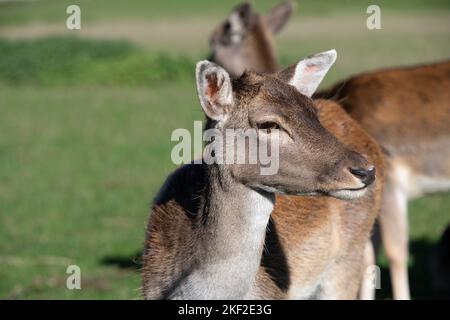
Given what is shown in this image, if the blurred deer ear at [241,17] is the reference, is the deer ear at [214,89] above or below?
below

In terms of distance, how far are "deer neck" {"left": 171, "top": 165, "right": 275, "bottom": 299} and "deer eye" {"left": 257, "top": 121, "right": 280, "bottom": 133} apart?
33cm

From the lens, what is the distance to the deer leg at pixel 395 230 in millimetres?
8516

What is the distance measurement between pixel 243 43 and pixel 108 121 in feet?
32.1

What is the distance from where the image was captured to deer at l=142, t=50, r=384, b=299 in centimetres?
499

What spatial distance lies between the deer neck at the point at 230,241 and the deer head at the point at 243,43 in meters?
5.04

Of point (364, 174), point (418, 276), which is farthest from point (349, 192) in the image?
point (418, 276)

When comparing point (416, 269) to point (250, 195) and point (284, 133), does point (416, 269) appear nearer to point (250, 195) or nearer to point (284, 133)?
point (250, 195)

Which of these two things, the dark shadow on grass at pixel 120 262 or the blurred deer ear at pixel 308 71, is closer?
the blurred deer ear at pixel 308 71

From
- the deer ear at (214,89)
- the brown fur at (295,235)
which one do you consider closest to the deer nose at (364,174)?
the deer ear at (214,89)

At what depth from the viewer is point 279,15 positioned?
11.1 m

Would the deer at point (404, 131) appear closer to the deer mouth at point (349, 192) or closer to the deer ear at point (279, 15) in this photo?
the deer ear at point (279, 15)

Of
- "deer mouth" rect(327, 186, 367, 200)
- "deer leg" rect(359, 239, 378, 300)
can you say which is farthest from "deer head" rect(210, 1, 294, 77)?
"deer mouth" rect(327, 186, 367, 200)

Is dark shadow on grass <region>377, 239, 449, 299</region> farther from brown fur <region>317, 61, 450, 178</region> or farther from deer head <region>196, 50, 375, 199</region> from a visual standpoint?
deer head <region>196, 50, 375, 199</region>

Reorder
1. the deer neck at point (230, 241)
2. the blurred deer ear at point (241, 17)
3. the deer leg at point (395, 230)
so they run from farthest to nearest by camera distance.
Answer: the blurred deer ear at point (241, 17), the deer leg at point (395, 230), the deer neck at point (230, 241)
